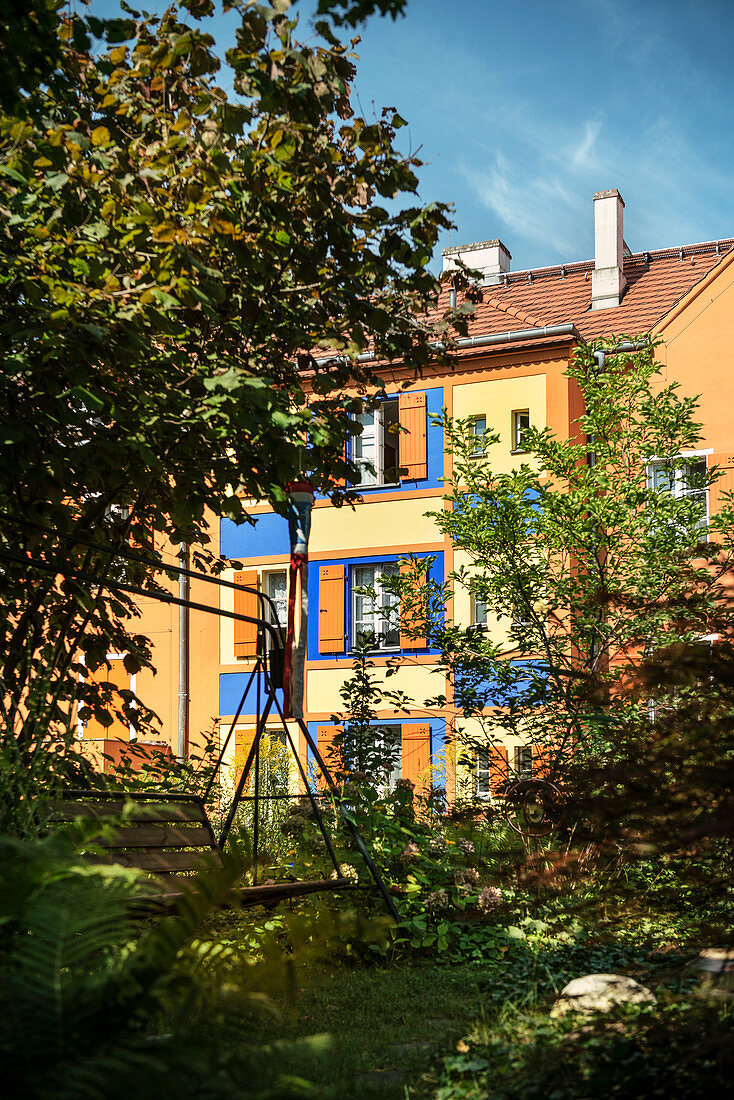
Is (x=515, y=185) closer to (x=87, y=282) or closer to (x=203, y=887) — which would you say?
(x=87, y=282)

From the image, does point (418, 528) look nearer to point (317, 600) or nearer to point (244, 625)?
point (317, 600)

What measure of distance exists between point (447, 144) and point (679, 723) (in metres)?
3.17

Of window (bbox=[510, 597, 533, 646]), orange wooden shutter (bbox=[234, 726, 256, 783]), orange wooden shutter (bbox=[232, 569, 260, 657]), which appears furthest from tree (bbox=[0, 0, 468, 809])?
orange wooden shutter (bbox=[232, 569, 260, 657])

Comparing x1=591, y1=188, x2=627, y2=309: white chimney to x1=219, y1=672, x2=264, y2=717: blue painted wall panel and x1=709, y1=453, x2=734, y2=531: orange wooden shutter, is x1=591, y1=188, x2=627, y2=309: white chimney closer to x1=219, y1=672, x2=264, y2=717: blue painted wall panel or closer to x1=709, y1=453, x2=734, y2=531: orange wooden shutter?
x1=709, y1=453, x2=734, y2=531: orange wooden shutter

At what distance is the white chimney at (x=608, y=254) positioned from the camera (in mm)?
18594

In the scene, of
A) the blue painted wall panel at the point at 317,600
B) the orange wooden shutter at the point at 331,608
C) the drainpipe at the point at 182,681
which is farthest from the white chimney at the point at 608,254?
the drainpipe at the point at 182,681

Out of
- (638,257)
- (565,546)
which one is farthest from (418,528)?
(565,546)

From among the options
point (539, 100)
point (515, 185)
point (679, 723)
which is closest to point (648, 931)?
point (679, 723)

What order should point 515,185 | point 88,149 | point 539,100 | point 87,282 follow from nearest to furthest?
point 539,100
point 88,149
point 87,282
point 515,185

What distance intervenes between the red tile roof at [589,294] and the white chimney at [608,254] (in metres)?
0.19

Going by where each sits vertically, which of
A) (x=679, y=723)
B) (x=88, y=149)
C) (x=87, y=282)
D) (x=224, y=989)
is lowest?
(x=224, y=989)

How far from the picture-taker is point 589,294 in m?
19.1

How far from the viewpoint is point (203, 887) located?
227 centimetres

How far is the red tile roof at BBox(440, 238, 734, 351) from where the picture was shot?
17.9m
